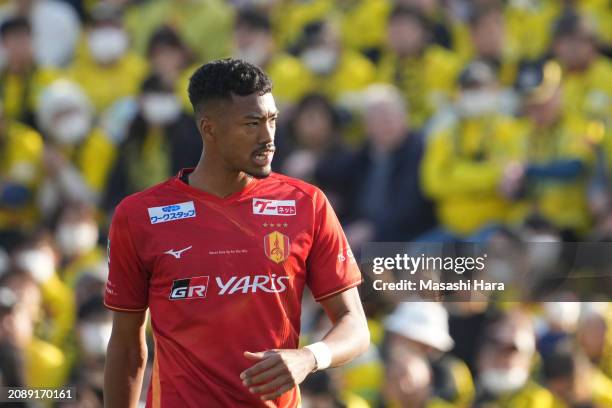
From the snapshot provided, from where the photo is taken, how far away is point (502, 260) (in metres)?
7.00

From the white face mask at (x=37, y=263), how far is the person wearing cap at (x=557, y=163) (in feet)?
10.6

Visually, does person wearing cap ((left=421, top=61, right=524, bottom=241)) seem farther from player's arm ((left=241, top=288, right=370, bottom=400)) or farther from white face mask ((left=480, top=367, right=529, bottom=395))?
player's arm ((left=241, top=288, right=370, bottom=400))

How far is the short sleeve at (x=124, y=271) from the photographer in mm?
3439

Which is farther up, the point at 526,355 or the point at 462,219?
the point at 462,219

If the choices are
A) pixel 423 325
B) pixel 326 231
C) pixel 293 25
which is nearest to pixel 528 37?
pixel 293 25

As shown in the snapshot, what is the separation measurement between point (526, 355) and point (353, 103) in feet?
7.64

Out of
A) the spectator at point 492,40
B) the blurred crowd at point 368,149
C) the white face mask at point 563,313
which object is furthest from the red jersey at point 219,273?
the spectator at point 492,40

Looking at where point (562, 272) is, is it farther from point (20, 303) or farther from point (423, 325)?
point (20, 303)

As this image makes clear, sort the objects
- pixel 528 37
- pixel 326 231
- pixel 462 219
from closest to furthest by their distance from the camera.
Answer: pixel 326 231 → pixel 462 219 → pixel 528 37

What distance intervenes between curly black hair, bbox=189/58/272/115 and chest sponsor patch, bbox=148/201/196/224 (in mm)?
292

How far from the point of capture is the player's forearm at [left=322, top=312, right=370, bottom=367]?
3295mm

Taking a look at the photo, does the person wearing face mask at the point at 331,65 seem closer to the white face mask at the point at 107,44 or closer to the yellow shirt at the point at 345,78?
the yellow shirt at the point at 345,78

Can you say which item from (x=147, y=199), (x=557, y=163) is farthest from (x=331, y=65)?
(x=147, y=199)

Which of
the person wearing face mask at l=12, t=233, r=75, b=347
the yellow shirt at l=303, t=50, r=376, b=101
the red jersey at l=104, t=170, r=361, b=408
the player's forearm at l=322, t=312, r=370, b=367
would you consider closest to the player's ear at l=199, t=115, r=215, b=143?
the red jersey at l=104, t=170, r=361, b=408
